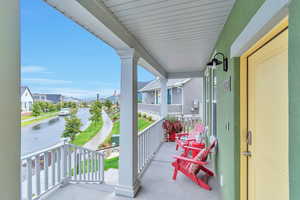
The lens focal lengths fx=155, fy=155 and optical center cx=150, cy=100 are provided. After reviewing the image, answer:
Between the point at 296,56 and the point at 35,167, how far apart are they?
3128 mm

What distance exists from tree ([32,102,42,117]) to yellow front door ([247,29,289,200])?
2.49 metres

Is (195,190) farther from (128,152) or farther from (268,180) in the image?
(268,180)

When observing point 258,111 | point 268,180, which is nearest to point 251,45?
point 258,111

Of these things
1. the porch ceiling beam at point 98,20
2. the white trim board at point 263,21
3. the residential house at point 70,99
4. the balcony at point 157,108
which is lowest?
the balcony at point 157,108

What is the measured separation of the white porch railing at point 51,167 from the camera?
2236mm

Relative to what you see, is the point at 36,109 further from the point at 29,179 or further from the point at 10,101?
the point at 10,101

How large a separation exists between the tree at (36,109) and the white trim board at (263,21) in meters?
2.42

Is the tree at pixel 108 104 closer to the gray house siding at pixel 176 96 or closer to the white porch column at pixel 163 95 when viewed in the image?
the white porch column at pixel 163 95

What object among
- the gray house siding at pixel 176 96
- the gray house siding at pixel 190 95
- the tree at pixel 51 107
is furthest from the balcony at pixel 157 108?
the tree at pixel 51 107

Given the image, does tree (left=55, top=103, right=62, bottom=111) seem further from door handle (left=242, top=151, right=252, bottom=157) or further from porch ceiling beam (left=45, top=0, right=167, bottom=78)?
door handle (left=242, top=151, right=252, bottom=157)

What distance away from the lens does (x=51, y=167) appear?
266cm

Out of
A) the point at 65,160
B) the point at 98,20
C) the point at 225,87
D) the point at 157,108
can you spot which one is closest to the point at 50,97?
the point at 65,160

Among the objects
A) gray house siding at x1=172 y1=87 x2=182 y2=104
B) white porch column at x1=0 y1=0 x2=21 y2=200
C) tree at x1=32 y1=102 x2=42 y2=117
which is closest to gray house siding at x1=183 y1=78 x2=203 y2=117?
gray house siding at x1=172 y1=87 x2=182 y2=104

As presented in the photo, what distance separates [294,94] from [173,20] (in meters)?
1.65
